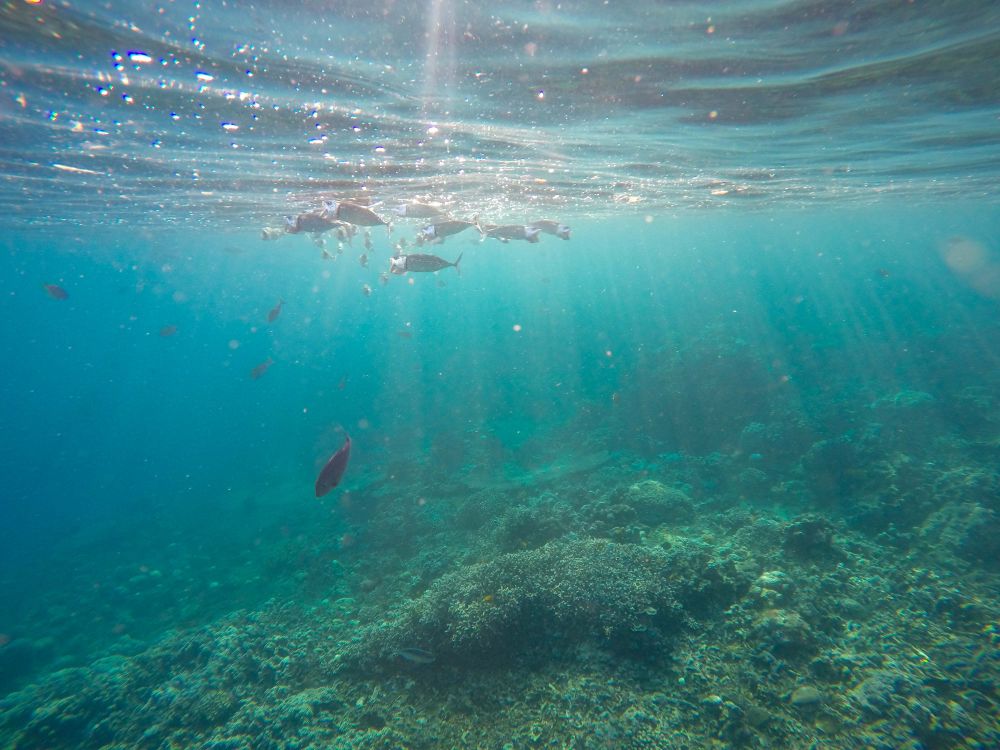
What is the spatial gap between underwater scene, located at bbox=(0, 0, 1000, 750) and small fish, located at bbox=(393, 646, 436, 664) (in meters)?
0.04

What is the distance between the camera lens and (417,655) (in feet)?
18.5

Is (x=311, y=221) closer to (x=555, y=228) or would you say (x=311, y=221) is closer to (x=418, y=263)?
(x=418, y=263)

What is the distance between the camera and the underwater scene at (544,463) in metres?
5.23

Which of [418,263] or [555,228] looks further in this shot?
[555,228]

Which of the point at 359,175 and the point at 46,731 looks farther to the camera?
the point at 359,175

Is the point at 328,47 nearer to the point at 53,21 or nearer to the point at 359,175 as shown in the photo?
the point at 53,21

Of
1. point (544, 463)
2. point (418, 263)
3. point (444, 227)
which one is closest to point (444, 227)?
point (444, 227)

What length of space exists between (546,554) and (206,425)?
196 feet

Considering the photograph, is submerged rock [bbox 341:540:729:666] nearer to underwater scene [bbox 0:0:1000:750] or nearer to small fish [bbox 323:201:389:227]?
underwater scene [bbox 0:0:1000:750]

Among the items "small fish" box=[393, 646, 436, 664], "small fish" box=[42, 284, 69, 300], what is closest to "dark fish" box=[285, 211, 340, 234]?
"small fish" box=[393, 646, 436, 664]

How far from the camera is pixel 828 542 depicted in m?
7.76

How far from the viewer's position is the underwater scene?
5.23 metres

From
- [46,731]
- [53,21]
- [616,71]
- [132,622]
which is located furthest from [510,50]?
[132,622]

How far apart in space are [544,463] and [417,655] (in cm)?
1145
